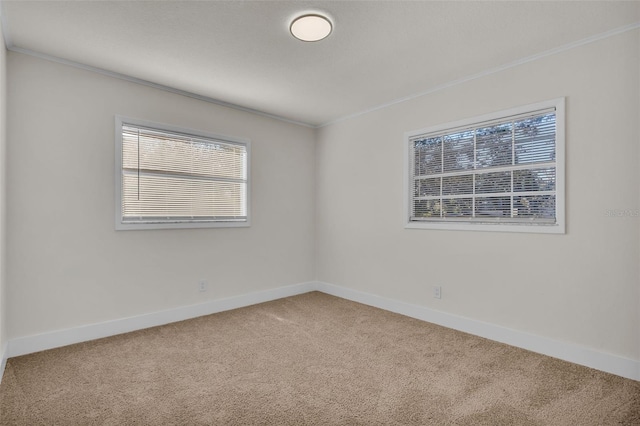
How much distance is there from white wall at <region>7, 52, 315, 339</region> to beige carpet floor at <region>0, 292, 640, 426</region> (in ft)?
1.33

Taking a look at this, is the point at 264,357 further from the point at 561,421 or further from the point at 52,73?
the point at 52,73

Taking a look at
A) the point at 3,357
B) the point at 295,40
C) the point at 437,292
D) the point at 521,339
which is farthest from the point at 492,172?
the point at 3,357

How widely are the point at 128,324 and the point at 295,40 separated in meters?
3.06

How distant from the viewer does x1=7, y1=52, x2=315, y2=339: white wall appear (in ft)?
8.96

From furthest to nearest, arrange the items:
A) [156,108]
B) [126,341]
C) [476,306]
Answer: [156,108]
[476,306]
[126,341]

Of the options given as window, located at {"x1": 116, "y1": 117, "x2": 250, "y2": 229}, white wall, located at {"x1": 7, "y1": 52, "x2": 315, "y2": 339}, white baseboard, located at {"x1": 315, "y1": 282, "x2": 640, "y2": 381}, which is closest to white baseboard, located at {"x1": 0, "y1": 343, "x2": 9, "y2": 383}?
white wall, located at {"x1": 7, "y1": 52, "x2": 315, "y2": 339}

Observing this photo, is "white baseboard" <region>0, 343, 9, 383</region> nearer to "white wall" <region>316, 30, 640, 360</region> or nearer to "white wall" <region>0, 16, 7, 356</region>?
"white wall" <region>0, 16, 7, 356</region>

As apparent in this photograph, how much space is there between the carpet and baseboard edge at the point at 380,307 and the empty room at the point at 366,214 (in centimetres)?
2

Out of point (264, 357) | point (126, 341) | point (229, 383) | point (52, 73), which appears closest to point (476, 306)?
point (264, 357)

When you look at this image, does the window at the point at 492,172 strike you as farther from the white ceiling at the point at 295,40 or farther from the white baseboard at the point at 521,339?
the white baseboard at the point at 521,339

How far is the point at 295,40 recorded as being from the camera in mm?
2568

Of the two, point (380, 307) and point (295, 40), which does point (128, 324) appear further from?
point (295, 40)

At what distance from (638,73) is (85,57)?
434cm

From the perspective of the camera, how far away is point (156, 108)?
3482mm
